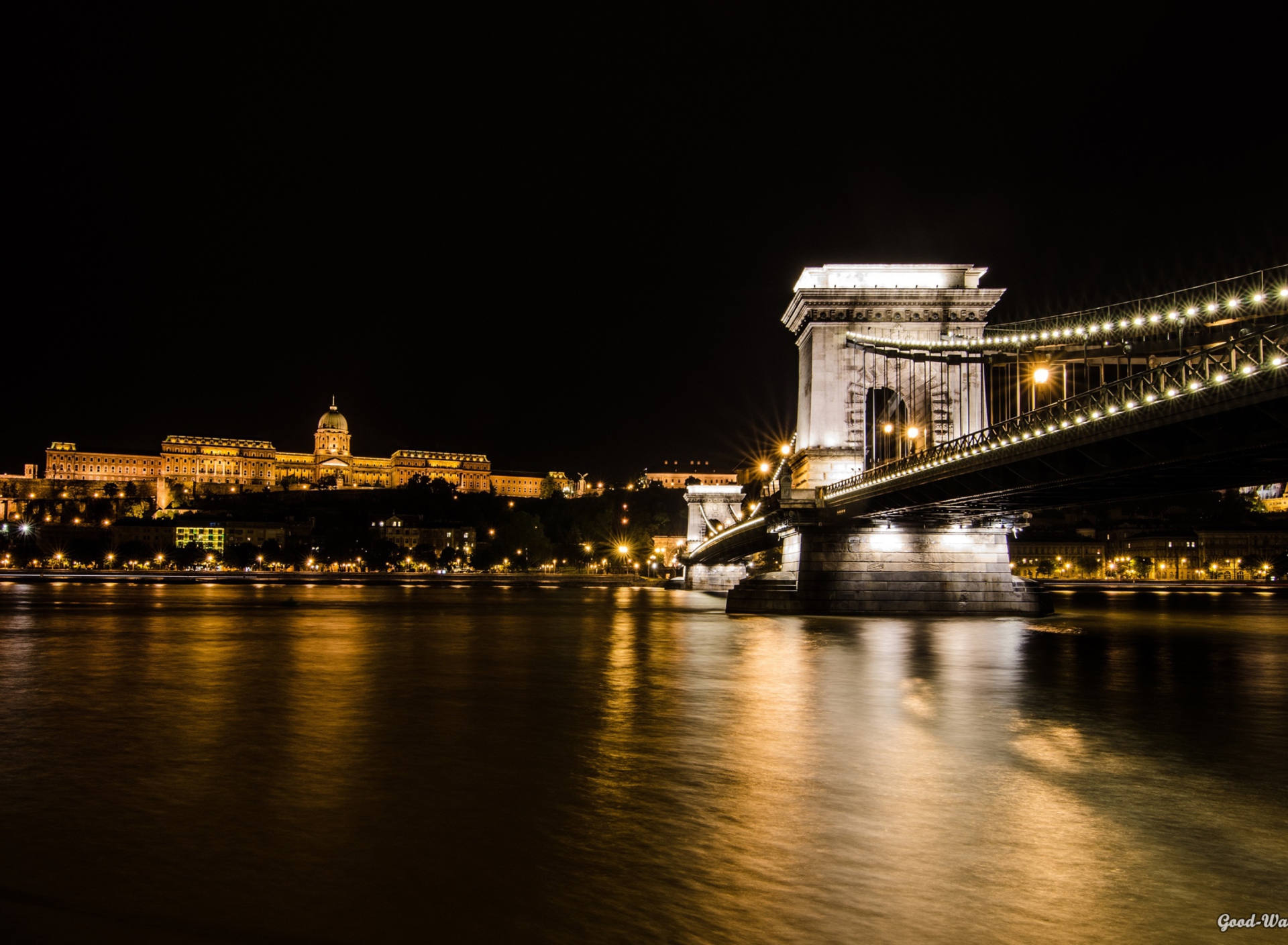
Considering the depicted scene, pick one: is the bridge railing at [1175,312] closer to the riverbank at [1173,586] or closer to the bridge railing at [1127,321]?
the bridge railing at [1127,321]

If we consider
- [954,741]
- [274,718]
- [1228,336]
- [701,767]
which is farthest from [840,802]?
[1228,336]

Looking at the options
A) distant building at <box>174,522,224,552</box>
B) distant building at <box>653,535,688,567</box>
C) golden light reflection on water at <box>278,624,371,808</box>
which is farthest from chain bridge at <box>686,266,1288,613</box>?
distant building at <box>174,522,224,552</box>

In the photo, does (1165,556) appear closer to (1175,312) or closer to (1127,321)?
(1127,321)

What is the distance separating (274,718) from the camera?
14.9m

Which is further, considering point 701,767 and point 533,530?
point 533,530

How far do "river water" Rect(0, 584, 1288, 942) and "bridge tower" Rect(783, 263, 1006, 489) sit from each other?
16.2 metres

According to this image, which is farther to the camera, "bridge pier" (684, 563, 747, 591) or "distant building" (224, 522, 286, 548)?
"distant building" (224, 522, 286, 548)

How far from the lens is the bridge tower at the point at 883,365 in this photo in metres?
38.2

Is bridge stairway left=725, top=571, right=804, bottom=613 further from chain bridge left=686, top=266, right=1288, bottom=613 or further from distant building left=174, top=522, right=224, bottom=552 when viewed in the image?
distant building left=174, top=522, right=224, bottom=552

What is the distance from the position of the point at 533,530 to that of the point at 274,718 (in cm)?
11694

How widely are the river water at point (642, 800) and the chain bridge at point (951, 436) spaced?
16.0 ft

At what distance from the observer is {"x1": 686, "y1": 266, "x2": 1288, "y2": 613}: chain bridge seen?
2317 centimetres

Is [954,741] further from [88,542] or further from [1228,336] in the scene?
[88,542]

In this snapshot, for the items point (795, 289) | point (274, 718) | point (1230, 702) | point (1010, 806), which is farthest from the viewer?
point (795, 289)
